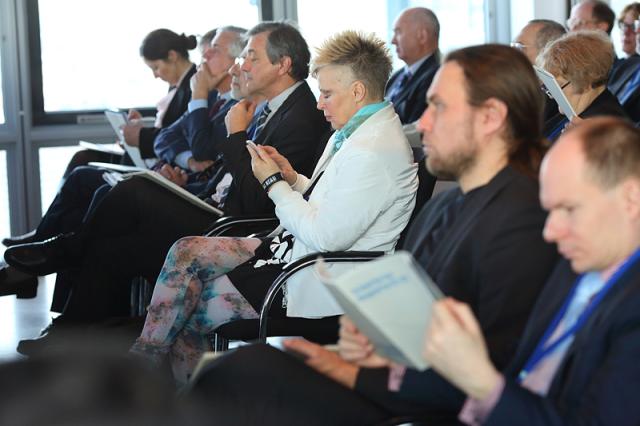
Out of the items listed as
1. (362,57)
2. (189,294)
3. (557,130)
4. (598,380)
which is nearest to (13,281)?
(189,294)

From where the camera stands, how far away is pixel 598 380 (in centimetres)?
155

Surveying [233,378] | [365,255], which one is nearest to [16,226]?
[365,255]

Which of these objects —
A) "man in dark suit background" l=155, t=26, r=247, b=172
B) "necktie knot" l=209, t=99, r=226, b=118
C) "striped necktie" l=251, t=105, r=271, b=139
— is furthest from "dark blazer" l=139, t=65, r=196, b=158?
"striped necktie" l=251, t=105, r=271, b=139

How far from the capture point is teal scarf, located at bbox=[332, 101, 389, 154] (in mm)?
3172

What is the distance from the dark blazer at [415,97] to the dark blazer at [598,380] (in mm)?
4527

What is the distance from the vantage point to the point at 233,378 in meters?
1.99

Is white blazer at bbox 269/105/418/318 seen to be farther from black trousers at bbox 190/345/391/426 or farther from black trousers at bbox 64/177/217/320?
black trousers at bbox 64/177/217/320

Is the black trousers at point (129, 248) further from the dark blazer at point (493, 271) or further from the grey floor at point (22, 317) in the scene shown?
the dark blazer at point (493, 271)

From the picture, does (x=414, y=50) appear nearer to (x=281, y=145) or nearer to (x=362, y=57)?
(x=281, y=145)

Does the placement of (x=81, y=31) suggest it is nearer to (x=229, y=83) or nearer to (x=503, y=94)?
(x=229, y=83)

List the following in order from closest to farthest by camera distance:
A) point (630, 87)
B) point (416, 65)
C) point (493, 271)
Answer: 1. point (493, 271)
2. point (630, 87)
3. point (416, 65)

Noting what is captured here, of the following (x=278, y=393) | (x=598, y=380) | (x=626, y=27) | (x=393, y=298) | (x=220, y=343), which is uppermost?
(x=626, y=27)

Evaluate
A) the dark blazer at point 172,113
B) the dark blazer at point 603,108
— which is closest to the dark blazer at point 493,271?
the dark blazer at point 603,108

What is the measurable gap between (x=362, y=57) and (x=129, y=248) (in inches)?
54.4
